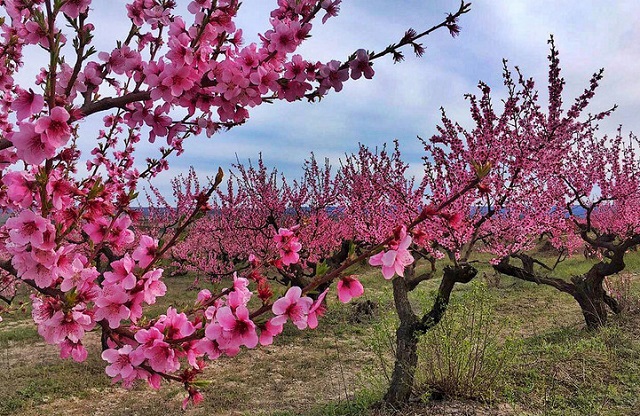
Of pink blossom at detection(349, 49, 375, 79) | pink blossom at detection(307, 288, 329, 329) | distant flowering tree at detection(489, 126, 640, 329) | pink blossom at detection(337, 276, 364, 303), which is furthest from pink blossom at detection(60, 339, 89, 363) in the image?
distant flowering tree at detection(489, 126, 640, 329)

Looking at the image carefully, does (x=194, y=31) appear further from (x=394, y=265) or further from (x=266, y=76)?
(x=394, y=265)

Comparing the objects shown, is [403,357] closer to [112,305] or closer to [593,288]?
[112,305]

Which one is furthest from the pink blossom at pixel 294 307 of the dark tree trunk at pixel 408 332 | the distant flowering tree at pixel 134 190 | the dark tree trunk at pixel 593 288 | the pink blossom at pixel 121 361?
the dark tree trunk at pixel 593 288

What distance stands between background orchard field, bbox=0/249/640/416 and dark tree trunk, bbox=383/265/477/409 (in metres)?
0.15

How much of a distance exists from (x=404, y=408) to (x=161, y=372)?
3954mm

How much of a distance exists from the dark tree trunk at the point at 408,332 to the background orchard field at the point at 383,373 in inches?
5.9

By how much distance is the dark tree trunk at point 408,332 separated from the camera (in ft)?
17.1

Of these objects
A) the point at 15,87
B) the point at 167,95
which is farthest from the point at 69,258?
the point at 15,87

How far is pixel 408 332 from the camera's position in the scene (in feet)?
19.2

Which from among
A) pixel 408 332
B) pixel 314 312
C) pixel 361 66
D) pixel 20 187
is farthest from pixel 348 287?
pixel 408 332

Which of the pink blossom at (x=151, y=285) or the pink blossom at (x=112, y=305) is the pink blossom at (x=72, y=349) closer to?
the pink blossom at (x=112, y=305)

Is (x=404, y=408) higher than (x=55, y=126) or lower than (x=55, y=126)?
lower

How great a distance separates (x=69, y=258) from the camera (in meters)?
1.82

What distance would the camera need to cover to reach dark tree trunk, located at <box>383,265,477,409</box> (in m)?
5.23
